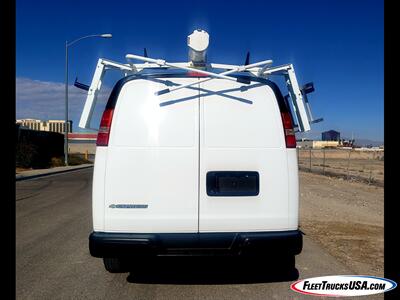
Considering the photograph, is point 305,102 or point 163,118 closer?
point 163,118

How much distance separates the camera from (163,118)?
14.5 ft

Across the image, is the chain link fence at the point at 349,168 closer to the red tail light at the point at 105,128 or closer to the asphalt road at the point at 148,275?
the asphalt road at the point at 148,275

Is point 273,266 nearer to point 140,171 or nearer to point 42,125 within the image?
point 140,171

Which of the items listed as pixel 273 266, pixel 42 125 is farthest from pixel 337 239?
pixel 42 125

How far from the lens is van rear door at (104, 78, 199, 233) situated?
14.3 feet

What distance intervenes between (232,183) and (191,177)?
0.41 meters

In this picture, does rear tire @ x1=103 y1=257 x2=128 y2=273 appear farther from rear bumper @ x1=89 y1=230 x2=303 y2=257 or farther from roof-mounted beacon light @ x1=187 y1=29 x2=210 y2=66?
roof-mounted beacon light @ x1=187 y1=29 x2=210 y2=66

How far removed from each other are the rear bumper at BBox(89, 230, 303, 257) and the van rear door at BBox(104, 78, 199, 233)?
74mm

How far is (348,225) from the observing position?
9031 millimetres

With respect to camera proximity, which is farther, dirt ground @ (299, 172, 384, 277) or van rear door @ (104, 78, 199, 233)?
dirt ground @ (299, 172, 384, 277)

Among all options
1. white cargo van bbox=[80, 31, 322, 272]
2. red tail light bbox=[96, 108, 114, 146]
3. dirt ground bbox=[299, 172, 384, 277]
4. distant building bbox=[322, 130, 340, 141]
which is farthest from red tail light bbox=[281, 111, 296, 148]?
distant building bbox=[322, 130, 340, 141]

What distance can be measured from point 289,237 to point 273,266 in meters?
1.46

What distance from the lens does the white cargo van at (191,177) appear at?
4344 mm
